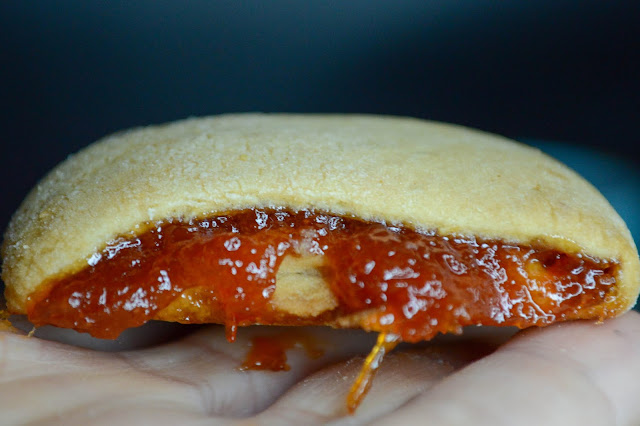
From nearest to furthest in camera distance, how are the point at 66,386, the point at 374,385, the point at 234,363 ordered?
the point at 66,386, the point at 374,385, the point at 234,363

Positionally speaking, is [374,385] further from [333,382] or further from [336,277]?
[336,277]

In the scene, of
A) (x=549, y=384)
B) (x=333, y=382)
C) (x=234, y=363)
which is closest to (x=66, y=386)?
(x=234, y=363)

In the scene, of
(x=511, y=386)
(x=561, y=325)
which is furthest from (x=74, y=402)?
(x=561, y=325)

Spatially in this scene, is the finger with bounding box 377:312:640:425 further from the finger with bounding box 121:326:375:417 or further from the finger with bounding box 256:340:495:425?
the finger with bounding box 121:326:375:417

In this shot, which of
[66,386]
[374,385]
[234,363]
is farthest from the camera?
[234,363]

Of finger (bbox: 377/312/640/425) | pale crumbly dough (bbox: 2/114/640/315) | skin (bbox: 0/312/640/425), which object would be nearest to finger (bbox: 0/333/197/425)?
skin (bbox: 0/312/640/425)

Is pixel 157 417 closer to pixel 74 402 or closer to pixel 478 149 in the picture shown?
pixel 74 402

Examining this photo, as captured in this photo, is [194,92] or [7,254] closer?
[7,254]

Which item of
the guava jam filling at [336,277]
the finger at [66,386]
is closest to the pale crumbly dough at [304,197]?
the guava jam filling at [336,277]
